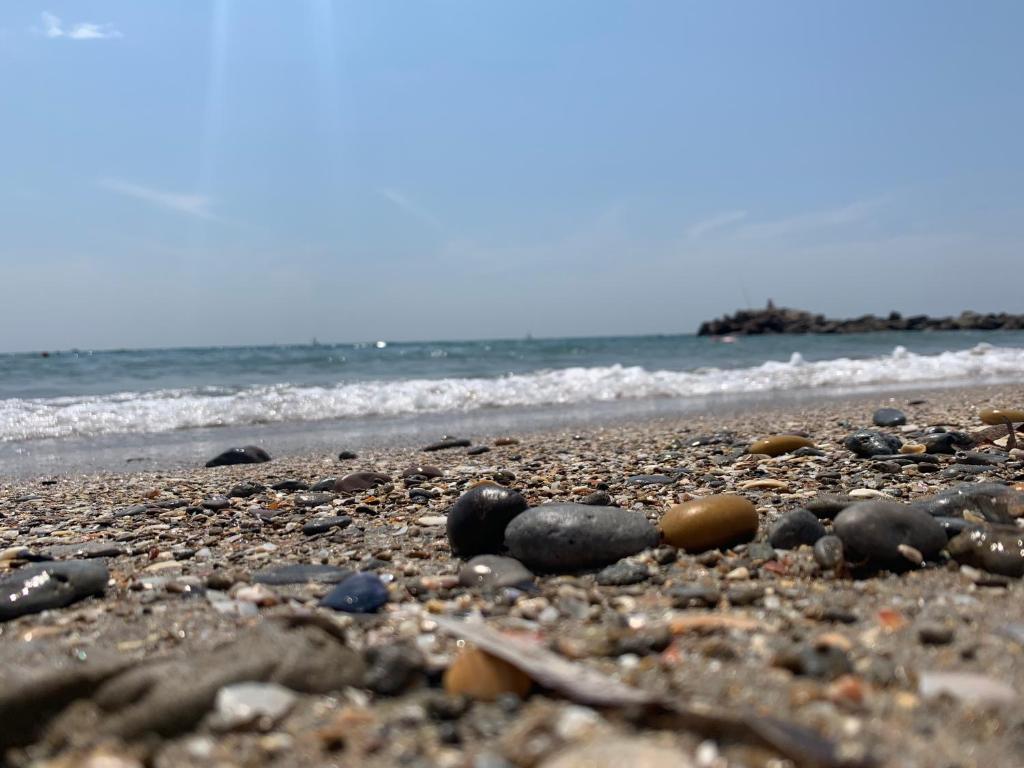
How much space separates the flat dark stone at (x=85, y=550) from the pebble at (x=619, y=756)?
2.46m

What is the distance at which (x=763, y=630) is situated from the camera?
1.76m

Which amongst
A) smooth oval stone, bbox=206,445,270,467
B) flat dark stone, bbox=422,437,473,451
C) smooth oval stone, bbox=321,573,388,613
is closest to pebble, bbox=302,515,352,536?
smooth oval stone, bbox=321,573,388,613

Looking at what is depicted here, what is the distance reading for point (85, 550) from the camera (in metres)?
3.05

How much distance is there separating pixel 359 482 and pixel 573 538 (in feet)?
7.28

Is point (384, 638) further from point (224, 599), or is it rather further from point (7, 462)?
point (7, 462)

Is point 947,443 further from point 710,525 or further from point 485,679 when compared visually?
point 485,679

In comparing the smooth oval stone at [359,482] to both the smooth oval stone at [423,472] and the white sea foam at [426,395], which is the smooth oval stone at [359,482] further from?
the white sea foam at [426,395]

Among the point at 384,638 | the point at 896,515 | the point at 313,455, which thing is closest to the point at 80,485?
the point at 313,455

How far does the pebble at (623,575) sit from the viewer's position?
225 cm

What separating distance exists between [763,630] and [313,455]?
5.29m

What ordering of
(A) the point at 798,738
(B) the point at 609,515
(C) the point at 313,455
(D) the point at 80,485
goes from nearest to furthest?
(A) the point at 798,738, (B) the point at 609,515, (D) the point at 80,485, (C) the point at 313,455

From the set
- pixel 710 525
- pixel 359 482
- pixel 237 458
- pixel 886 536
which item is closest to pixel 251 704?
pixel 710 525

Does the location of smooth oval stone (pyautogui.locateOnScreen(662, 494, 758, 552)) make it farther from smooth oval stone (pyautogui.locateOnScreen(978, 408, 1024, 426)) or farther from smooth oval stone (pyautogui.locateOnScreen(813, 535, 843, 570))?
smooth oval stone (pyautogui.locateOnScreen(978, 408, 1024, 426))

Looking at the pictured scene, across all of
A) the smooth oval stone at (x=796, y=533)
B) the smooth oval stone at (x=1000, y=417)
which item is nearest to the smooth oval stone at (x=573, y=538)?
the smooth oval stone at (x=796, y=533)
